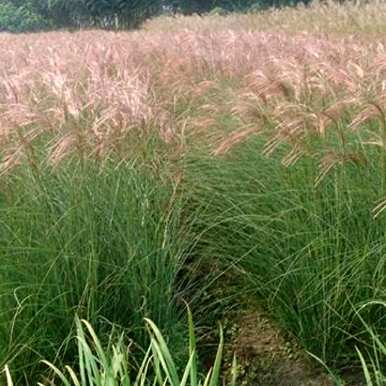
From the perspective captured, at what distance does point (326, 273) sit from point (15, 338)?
107cm

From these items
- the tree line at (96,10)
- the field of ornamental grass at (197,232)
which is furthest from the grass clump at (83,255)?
the tree line at (96,10)

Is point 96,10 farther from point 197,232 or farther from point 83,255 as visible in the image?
point 83,255

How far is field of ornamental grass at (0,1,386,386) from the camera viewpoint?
2.21 m

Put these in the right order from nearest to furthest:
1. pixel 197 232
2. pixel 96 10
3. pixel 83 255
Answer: pixel 83 255 → pixel 197 232 → pixel 96 10

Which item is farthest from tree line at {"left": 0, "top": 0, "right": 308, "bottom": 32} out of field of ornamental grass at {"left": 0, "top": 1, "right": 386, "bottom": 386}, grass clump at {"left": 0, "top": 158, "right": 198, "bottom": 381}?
grass clump at {"left": 0, "top": 158, "right": 198, "bottom": 381}

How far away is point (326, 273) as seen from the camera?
229 cm

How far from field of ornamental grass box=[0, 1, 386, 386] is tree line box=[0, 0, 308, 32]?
24.3 metres

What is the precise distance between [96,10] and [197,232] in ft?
96.9

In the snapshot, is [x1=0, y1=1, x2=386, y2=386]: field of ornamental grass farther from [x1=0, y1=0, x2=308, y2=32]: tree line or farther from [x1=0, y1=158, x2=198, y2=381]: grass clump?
[x1=0, y1=0, x2=308, y2=32]: tree line

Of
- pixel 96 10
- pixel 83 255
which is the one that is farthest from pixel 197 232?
pixel 96 10

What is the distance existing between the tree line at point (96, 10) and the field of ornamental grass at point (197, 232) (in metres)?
24.3

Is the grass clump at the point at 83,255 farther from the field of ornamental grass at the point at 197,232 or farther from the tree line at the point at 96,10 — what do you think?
the tree line at the point at 96,10

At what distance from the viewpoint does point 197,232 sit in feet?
8.79

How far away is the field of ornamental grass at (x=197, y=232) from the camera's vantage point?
2213 millimetres
